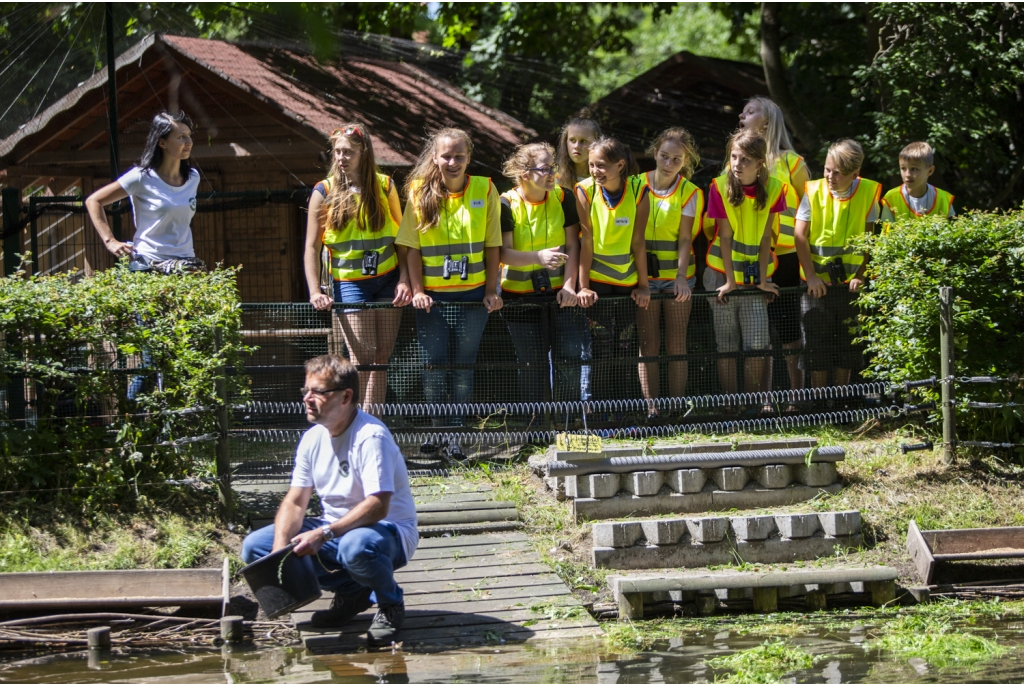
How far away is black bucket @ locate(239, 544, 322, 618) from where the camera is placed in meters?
5.30

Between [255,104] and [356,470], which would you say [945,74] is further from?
[356,470]

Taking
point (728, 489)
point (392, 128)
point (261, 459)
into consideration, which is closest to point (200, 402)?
point (261, 459)

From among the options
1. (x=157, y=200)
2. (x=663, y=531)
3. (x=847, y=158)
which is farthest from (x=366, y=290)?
(x=847, y=158)

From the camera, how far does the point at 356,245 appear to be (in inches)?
301

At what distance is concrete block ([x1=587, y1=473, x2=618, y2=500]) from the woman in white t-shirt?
124 inches

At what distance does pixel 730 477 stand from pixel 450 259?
94.5 inches

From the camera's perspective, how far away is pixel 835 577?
6211mm

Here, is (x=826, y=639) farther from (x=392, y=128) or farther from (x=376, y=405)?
(x=392, y=128)

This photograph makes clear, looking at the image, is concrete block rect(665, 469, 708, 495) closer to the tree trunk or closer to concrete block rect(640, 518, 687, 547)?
concrete block rect(640, 518, 687, 547)

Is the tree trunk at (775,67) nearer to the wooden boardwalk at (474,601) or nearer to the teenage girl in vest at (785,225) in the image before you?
the teenage girl in vest at (785,225)

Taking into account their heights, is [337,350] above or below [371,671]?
above

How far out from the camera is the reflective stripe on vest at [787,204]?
854 centimetres

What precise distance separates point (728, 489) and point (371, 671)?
9.77 feet

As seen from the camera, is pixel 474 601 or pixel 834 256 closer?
pixel 474 601
